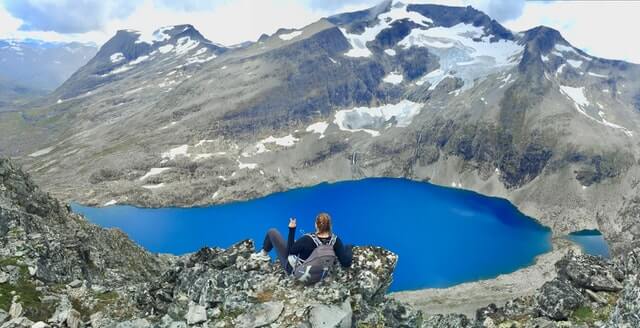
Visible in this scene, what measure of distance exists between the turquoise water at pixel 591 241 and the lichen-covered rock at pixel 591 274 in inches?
4417

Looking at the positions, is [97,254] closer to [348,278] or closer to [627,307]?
[348,278]

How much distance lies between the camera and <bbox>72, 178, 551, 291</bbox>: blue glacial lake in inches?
4259

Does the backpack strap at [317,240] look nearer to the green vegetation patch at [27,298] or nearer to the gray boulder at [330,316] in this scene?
the gray boulder at [330,316]

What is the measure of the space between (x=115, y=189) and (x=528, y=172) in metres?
168

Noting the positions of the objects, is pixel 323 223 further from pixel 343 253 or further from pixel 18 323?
pixel 18 323

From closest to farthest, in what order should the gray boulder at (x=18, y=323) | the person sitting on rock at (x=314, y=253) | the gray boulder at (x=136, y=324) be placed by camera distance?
the gray boulder at (x=18, y=323) < the gray boulder at (x=136, y=324) < the person sitting on rock at (x=314, y=253)

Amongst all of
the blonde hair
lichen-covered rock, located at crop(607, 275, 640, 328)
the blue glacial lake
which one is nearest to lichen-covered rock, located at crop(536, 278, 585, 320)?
lichen-covered rock, located at crop(607, 275, 640, 328)

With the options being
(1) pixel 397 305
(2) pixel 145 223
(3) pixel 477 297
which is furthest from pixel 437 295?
(2) pixel 145 223

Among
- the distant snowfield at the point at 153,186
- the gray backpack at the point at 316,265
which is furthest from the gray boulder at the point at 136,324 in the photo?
the distant snowfield at the point at 153,186

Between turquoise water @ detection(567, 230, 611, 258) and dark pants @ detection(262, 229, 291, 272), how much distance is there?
12917cm

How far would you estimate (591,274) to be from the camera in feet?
76.8

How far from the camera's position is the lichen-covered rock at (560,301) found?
21438mm

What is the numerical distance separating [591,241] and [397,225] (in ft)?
190

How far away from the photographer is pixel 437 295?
8931cm
